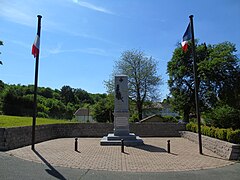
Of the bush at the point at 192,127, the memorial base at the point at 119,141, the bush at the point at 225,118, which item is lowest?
the memorial base at the point at 119,141

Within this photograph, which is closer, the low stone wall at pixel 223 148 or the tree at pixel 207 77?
the low stone wall at pixel 223 148

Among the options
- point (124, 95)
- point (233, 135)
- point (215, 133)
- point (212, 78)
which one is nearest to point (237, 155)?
point (233, 135)

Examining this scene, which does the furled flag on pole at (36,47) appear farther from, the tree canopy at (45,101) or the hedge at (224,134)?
the tree canopy at (45,101)

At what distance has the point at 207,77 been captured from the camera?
28406 mm

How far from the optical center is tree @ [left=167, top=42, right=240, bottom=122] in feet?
92.8

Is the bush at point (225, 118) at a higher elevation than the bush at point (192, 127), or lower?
higher

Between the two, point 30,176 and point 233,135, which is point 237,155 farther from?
point 30,176

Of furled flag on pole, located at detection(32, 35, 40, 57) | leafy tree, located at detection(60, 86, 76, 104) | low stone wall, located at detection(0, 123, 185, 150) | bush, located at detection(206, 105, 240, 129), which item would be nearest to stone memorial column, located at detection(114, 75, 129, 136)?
low stone wall, located at detection(0, 123, 185, 150)

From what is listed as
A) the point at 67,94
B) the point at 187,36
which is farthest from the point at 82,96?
the point at 187,36

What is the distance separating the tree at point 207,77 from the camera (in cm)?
2828

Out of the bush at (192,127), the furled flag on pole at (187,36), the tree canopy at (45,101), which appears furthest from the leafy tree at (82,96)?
the furled flag on pole at (187,36)

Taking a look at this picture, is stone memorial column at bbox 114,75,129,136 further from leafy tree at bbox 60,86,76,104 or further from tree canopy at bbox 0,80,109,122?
leafy tree at bbox 60,86,76,104

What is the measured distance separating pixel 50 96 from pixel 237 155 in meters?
97.6

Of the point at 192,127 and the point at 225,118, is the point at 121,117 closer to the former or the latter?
the point at 192,127
